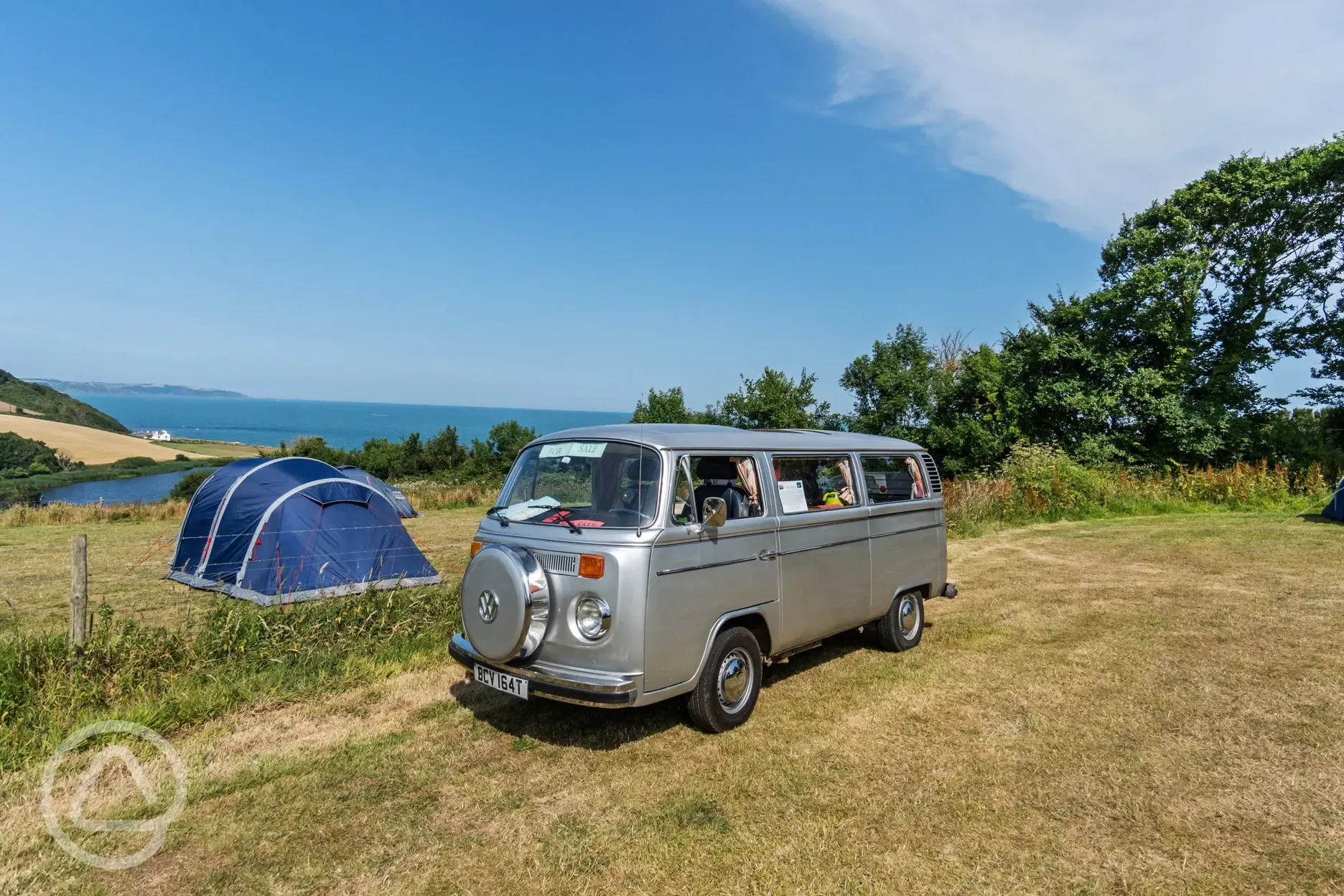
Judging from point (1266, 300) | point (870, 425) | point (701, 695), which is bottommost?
point (701, 695)

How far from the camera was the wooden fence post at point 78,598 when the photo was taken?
5.54 m

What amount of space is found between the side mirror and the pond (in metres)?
42.9

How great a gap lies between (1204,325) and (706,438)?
2446 cm

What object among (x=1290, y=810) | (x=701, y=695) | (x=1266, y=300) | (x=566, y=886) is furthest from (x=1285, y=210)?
(x=566, y=886)

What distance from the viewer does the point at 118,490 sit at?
148 feet

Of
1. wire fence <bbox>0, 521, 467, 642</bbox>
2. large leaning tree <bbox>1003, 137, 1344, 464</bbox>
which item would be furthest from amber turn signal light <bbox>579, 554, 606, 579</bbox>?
large leaning tree <bbox>1003, 137, 1344, 464</bbox>

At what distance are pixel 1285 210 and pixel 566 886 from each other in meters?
28.2

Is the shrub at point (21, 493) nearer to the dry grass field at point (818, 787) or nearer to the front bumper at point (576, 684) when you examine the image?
the dry grass field at point (818, 787)

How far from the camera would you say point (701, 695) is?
5.17 m

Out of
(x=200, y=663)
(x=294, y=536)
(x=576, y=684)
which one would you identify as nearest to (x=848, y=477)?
(x=576, y=684)

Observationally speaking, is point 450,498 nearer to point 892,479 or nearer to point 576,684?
point 892,479

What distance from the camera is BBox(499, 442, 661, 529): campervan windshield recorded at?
509 centimetres

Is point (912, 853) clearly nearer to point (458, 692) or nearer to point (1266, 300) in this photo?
point (458, 692)

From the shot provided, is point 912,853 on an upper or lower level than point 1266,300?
lower
